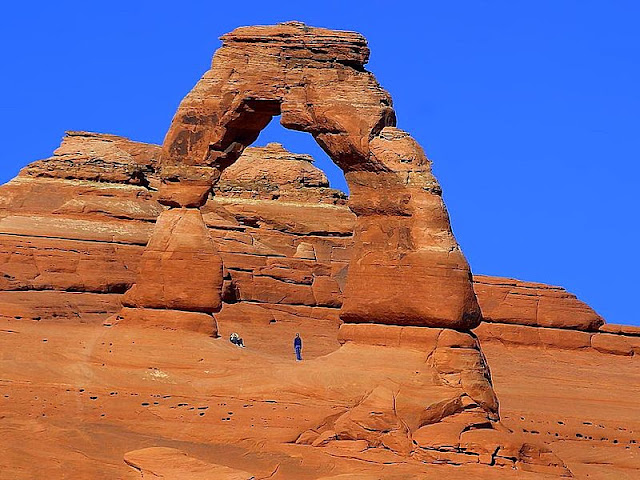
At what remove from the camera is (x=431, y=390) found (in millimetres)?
24188

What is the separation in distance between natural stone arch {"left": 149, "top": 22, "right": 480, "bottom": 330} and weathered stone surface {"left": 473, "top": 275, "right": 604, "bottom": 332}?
17.4 meters

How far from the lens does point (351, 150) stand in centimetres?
2638

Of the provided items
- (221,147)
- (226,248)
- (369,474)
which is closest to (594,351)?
(226,248)

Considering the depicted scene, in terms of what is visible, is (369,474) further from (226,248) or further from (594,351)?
(226,248)

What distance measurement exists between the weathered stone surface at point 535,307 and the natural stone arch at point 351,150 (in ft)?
57.0

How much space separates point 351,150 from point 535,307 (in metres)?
19.1

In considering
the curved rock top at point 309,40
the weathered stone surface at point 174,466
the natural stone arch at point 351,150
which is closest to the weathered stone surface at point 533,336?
the natural stone arch at point 351,150

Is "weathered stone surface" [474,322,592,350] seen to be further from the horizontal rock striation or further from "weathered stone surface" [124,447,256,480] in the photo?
"weathered stone surface" [124,447,256,480]

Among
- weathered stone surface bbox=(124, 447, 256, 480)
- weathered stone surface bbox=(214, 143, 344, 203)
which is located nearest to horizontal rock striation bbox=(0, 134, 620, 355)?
weathered stone surface bbox=(214, 143, 344, 203)

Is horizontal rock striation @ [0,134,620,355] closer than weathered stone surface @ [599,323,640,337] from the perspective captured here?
Yes

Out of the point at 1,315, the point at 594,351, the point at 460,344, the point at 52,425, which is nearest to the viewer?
the point at 52,425

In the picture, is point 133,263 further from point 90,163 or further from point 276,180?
point 276,180

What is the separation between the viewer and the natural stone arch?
25.4 m

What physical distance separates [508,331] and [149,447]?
22.8m
